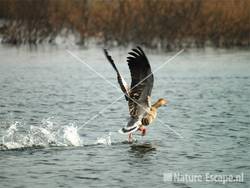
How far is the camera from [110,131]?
45.0 ft

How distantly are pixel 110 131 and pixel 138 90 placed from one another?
278 cm

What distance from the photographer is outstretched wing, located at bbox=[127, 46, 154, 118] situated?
34.8 ft

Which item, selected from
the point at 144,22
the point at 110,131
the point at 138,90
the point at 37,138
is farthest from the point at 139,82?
the point at 144,22

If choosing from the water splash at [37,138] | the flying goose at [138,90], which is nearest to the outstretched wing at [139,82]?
the flying goose at [138,90]

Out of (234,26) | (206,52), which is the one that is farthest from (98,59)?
(234,26)

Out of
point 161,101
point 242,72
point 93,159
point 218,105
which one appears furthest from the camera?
point 242,72

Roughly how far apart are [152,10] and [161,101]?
32445 millimetres

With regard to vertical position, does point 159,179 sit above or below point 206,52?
above

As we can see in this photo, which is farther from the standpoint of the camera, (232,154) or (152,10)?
(152,10)

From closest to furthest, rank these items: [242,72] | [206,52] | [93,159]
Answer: [93,159]
[242,72]
[206,52]

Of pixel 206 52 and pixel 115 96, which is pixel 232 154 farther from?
pixel 206 52

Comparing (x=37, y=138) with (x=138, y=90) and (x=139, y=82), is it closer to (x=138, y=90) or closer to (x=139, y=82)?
(x=138, y=90)

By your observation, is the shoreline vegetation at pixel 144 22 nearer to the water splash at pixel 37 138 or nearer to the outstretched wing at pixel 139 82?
the water splash at pixel 37 138

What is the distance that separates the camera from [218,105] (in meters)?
18.5
